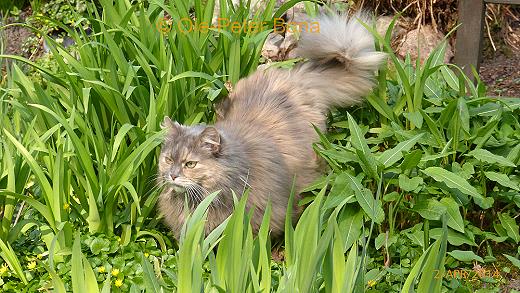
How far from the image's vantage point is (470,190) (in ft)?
11.7

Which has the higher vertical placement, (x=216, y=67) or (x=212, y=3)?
(x=212, y=3)

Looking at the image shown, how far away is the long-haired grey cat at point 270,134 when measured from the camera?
3645mm

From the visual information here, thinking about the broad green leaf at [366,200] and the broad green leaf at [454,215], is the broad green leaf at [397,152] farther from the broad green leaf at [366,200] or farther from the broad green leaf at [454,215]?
the broad green leaf at [454,215]

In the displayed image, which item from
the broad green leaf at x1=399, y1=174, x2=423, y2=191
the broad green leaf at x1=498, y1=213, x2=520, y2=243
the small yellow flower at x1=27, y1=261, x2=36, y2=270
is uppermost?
the broad green leaf at x1=399, y1=174, x2=423, y2=191

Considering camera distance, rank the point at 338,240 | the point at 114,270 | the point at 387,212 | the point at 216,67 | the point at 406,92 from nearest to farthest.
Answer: the point at 338,240
the point at 114,270
the point at 387,212
the point at 406,92
the point at 216,67

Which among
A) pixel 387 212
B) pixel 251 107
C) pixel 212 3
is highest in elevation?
pixel 212 3

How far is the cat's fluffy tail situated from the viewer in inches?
165

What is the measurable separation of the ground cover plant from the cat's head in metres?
0.12

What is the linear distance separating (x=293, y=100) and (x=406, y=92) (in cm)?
56

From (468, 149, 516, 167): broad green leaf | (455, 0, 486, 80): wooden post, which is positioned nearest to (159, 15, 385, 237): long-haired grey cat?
(468, 149, 516, 167): broad green leaf

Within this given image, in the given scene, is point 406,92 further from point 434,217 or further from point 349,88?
point 434,217

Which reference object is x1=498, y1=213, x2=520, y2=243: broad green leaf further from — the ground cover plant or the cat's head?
the cat's head

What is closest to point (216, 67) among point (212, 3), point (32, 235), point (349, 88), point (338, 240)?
point (212, 3)

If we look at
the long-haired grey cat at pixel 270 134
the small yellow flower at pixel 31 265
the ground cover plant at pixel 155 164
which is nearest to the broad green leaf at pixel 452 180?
the ground cover plant at pixel 155 164
